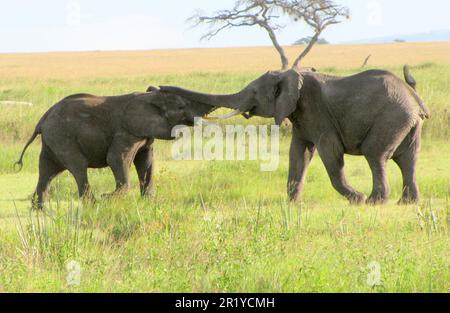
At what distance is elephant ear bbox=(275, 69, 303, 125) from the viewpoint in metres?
9.38

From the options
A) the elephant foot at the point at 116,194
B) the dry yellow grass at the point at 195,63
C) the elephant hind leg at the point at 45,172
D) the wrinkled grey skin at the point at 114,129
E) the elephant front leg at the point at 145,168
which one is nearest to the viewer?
the elephant foot at the point at 116,194

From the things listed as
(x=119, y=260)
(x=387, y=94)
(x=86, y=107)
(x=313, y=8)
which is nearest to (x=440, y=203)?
(x=387, y=94)

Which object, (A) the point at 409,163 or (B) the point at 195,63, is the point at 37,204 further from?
(B) the point at 195,63

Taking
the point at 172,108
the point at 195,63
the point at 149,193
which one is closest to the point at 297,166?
the point at 172,108

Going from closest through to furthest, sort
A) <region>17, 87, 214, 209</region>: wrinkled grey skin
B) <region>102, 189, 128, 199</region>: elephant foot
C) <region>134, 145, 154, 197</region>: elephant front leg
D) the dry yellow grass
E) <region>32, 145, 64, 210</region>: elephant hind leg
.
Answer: <region>102, 189, 128, 199</region>: elephant foot, <region>17, 87, 214, 209</region>: wrinkled grey skin, <region>134, 145, 154, 197</region>: elephant front leg, <region>32, 145, 64, 210</region>: elephant hind leg, the dry yellow grass

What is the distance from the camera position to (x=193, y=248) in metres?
6.63

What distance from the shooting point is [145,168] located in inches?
388

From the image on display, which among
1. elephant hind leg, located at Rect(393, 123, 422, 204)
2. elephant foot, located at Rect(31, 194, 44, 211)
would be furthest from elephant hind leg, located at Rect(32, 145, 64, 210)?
elephant hind leg, located at Rect(393, 123, 422, 204)

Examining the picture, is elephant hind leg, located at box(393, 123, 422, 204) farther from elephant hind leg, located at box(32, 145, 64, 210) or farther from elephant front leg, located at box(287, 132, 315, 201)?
elephant hind leg, located at box(32, 145, 64, 210)

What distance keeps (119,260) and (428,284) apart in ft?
6.53

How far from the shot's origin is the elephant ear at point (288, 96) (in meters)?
9.38

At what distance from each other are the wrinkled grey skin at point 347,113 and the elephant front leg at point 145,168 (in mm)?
788

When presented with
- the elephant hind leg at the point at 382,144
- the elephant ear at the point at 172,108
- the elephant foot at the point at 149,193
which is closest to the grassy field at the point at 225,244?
the elephant foot at the point at 149,193

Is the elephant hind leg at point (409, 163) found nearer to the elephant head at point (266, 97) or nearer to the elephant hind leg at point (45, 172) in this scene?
the elephant head at point (266, 97)
